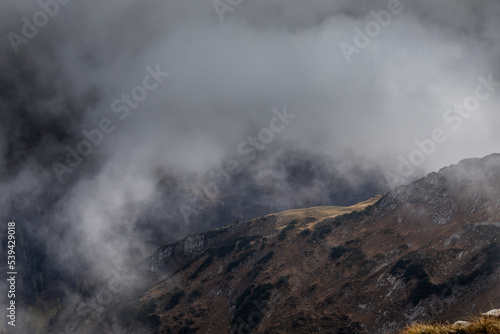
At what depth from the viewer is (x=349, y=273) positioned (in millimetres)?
61969

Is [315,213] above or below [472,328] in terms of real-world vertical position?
below

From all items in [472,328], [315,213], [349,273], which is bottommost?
[349,273]

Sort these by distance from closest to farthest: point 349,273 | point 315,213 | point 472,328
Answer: point 472,328, point 349,273, point 315,213

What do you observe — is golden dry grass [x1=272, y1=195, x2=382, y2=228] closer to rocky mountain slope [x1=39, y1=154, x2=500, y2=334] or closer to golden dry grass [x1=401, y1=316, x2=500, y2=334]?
rocky mountain slope [x1=39, y1=154, x2=500, y2=334]

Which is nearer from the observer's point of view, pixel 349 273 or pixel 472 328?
pixel 472 328

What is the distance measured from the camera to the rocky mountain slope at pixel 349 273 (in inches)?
1852

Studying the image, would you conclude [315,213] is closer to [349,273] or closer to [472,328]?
[349,273]

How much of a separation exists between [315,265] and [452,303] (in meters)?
30.0

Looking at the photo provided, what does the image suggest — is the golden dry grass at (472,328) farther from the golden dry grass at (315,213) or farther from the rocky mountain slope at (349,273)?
the golden dry grass at (315,213)

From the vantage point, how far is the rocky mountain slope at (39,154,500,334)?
47.0 meters

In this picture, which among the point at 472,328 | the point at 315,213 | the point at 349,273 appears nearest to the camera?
the point at 472,328

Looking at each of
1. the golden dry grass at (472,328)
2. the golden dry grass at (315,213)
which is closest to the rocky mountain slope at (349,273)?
the golden dry grass at (315,213)

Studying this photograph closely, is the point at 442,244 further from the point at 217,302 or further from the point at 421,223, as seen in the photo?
the point at 217,302

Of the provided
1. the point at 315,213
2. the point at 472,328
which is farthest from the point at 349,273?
the point at 472,328
